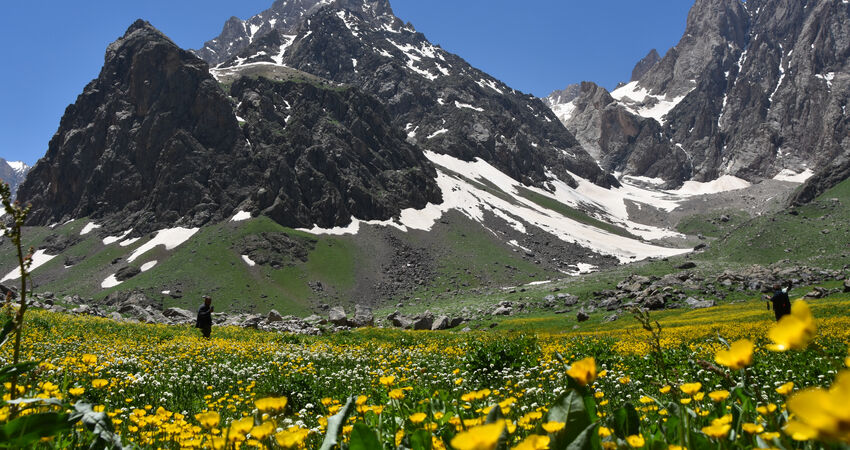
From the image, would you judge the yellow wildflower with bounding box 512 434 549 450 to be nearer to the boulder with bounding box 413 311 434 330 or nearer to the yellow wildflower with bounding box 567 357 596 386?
the yellow wildflower with bounding box 567 357 596 386

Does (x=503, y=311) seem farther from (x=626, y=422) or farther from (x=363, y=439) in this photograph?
(x=363, y=439)

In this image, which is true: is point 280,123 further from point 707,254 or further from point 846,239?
point 846,239

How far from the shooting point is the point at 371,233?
429 feet

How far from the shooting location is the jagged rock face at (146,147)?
433 ft

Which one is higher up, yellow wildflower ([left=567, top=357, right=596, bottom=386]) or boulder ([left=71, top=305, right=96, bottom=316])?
yellow wildflower ([left=567, top=357, right=596, bottom=386])

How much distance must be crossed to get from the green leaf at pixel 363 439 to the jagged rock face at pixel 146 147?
13721 cm

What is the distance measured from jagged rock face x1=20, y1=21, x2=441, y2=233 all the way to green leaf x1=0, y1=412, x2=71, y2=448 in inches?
5053

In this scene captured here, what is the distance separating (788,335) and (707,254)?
102 metres

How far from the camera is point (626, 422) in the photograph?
2.66 metres

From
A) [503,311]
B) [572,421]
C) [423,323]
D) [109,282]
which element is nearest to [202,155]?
[109,282]

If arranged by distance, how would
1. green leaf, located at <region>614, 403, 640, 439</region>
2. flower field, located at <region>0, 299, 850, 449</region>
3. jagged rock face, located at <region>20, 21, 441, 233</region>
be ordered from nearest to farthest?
1. flower field, located at <region>0, 299, 850, 449</region>
2. green leaf, located at <region>614, 403, 640, 439</region>
3. jagged rock face, located at <region>20, 21, 441, 233</region>

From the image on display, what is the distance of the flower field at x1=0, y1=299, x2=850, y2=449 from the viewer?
6.19 feet

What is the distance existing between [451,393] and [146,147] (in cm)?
16090

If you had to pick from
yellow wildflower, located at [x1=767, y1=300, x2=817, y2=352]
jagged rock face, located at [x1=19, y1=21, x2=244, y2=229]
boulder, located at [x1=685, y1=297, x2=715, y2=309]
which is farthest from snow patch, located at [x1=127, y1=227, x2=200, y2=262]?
yellow wildflower, located at [x1=767, y1=300, x2=817, y2=352]
